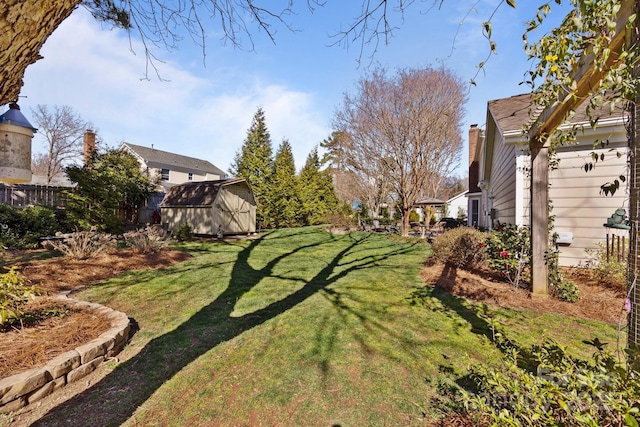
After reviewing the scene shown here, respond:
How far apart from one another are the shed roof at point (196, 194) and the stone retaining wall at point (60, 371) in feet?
37.3

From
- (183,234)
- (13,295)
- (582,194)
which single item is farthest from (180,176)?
(582,194)

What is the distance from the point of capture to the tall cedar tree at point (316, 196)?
24.4 metres

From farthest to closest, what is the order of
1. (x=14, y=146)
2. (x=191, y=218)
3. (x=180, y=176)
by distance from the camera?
(x=180, y=176) < (x=191, y=218) < (x=14, y=146)

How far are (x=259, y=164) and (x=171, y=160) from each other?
40.7 ft

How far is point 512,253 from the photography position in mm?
A: 5871

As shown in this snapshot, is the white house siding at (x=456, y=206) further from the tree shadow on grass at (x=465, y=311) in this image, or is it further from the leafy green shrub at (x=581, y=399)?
the leafy green shrub at (x=581, y=399)

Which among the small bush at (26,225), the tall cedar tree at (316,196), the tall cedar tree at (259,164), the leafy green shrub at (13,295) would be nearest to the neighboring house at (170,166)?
the tall cedar tree at (259,164)

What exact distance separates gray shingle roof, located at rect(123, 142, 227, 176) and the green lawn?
24.8 metres

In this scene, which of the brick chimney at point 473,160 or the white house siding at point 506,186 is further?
the brick chimney at point 473,160

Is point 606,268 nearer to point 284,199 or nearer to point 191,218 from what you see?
point 191,218

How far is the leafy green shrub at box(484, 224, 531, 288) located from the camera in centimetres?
560

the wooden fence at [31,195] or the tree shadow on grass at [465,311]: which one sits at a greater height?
the wooden fence at [31,195]

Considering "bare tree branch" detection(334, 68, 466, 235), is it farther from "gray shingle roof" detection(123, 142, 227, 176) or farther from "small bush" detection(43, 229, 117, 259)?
"gray shingle roof" detection(123, 142, 227, 176)

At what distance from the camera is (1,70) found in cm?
117
